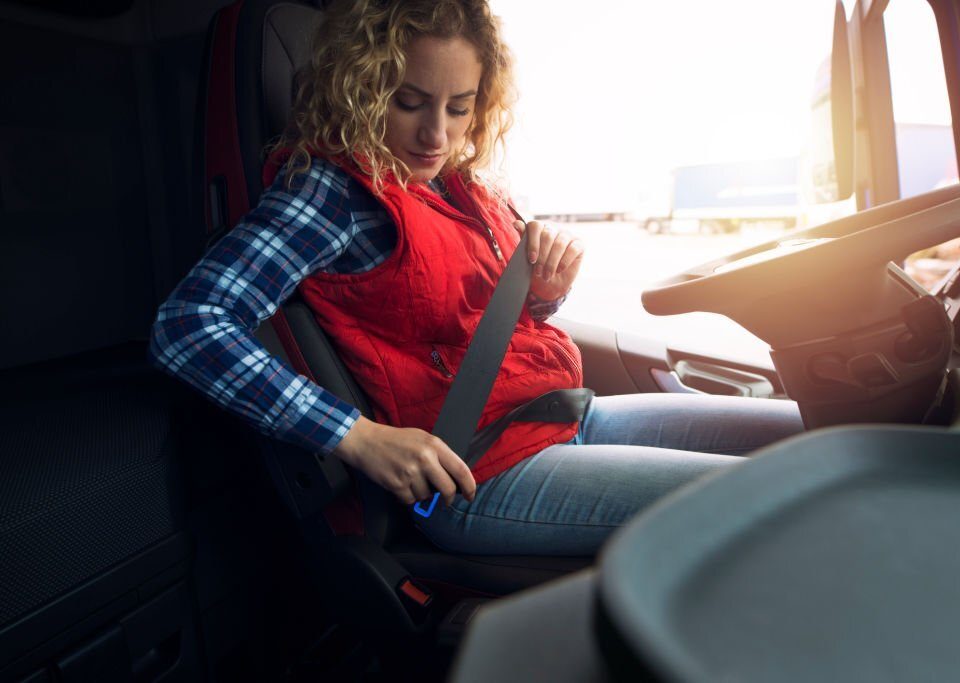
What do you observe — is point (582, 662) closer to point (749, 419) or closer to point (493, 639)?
point (493, 639)

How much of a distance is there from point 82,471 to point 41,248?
59cm

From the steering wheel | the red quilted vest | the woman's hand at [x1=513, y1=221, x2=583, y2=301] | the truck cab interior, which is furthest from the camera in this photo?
the woman's hand at [x1=513, y1=221, x2=583, y2=301]

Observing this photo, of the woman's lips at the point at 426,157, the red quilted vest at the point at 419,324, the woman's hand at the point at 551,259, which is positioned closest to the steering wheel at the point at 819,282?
the woman's hand at the point at 551,259

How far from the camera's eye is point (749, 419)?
1.14 meters

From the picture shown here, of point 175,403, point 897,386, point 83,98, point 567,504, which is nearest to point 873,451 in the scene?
point 567,504

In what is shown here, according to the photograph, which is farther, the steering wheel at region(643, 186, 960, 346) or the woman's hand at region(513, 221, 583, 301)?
the woman's hand at region(513, 221, 583, 301)

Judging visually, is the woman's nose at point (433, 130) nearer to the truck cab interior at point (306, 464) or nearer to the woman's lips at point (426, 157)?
the woman's lips at point (426, 157)

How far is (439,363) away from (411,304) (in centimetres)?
10

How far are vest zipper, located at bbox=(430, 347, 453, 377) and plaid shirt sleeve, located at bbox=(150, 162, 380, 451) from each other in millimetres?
174

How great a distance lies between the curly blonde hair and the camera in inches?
37.6

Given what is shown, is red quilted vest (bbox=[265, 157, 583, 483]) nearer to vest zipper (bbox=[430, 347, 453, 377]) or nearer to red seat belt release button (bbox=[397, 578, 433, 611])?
vest zipper (bbox=[430, 347, 453, 377])

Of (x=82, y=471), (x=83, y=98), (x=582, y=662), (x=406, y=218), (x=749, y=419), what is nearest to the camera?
(x=582, y=662)

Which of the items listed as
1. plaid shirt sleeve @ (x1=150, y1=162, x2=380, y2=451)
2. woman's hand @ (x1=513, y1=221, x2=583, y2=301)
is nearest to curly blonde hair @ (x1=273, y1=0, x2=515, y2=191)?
plaid shirt sleeve @ (x1=150, y1=162, x2=380, y2=451)

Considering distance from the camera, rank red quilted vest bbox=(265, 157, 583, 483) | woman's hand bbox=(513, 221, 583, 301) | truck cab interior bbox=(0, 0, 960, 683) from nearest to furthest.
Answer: truck cab interior bbox=(0, 0, 960, 683), red quilted vest bbox=(265, 157, 583, 483), woman's hand bbox=(513, 221, 583, 301)
